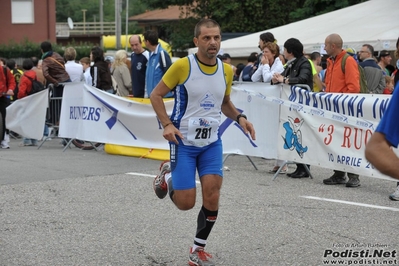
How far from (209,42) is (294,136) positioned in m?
4.85

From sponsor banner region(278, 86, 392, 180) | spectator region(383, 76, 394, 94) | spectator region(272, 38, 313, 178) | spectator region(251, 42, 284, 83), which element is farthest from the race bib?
spectator region(383, 76, 394, 94)

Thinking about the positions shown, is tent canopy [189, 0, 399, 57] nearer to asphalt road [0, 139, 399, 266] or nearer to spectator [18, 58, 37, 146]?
spectator [18, 58, 37, 146]

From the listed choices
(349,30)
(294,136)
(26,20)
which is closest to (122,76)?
(294,136)

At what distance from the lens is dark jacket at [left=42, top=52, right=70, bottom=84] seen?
15.7 metres

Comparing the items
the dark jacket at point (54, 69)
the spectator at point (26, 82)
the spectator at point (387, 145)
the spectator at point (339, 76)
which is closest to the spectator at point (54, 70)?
the dark jacket at point (54, 69)

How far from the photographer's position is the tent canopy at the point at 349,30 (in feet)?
59.6

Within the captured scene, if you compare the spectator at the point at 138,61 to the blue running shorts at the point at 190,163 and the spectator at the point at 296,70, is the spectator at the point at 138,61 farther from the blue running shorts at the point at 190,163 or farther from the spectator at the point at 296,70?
the blue running shorts at the point at 190,163

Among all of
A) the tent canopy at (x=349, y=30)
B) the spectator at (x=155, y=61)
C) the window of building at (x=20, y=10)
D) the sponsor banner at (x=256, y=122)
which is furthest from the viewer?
the window of building at (x=20, y=10)

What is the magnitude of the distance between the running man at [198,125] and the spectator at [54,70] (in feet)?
32.0

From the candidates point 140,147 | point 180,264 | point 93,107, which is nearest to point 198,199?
point 180,264

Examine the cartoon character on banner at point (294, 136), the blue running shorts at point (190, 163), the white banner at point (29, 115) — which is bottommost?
the white banner at point (29, 115)

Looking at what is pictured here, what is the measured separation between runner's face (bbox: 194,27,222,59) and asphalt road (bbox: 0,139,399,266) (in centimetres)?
170

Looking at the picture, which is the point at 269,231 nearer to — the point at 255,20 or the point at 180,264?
the point at 180,264

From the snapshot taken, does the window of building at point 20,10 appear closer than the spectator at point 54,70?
No
